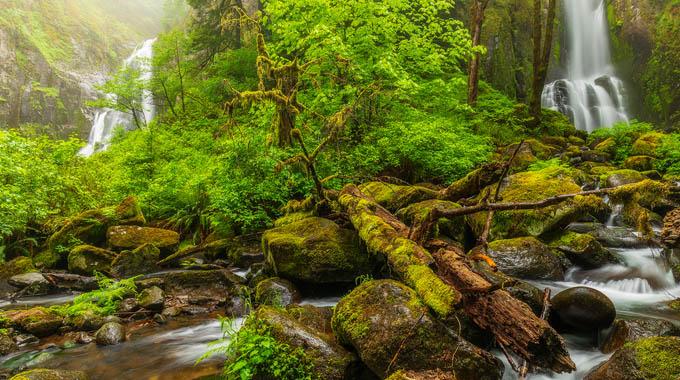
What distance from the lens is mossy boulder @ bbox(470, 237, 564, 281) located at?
18.9 feet

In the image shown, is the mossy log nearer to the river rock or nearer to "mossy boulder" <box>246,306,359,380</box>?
"mossy boulder" <box>246,306,359,380</box>

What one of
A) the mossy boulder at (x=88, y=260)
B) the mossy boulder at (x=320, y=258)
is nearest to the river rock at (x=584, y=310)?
the mossy boulder at (x=320, y=258)

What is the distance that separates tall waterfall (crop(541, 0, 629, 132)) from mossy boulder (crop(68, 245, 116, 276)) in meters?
23.0

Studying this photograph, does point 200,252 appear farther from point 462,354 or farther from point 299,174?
point 462,354

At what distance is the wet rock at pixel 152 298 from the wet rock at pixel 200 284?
0.30 m

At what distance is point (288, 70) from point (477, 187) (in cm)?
472

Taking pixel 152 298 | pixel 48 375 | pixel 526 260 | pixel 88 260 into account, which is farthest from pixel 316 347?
pixel 88 260

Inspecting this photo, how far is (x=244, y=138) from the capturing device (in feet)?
26.9

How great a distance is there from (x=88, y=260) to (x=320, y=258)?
19.8 ft

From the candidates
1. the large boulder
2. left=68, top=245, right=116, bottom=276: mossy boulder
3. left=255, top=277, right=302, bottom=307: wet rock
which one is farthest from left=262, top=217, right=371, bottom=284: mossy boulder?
left=68, top=245, right=116, bottom=276: mossy boulder

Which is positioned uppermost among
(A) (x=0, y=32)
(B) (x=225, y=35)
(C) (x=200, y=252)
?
(A) (x=0, y=32)

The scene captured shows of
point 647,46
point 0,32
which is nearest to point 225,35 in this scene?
point 647,46

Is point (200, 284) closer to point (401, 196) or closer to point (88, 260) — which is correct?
point (88, 260)

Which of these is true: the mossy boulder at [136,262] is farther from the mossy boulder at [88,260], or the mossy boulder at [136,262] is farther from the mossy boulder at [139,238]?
the mossy boulder at [139,238]
